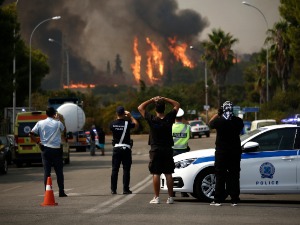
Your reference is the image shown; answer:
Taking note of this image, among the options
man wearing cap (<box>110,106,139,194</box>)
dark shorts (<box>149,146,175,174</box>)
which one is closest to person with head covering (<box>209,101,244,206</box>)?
dark shorts (<box>149,146,175,174</box>)

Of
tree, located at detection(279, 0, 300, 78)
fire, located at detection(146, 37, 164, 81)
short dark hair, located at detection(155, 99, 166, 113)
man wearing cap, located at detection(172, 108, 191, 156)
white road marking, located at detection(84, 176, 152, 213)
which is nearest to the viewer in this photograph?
white road marking, located at detection(84, 176, 152, 213)

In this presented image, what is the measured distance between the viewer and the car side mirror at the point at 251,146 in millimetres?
17391

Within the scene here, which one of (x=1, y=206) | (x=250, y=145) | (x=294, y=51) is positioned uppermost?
(x=294, y=51)

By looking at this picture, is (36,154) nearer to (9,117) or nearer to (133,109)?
(9,117)

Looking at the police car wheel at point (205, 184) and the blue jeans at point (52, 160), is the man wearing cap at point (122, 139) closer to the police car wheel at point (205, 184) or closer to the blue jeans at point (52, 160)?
the blue jeans at point (52, 160)

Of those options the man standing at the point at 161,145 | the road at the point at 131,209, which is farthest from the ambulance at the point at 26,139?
the man standing at the point at 161,145

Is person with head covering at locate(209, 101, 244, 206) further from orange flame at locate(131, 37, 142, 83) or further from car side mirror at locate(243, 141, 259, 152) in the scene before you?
orange flame at locate(131, 37, 142, 83)

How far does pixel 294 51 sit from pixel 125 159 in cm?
5130

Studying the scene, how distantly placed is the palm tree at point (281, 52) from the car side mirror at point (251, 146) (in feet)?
209

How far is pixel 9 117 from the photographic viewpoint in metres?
60.7

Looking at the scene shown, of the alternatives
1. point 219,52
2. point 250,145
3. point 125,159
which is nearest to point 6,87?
point 125,159

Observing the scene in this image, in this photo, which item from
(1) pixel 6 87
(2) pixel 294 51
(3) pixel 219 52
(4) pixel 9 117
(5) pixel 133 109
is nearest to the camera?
(1) pixel 6 87

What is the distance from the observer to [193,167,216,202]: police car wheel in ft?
58.2

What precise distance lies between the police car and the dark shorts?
0.73 meters
